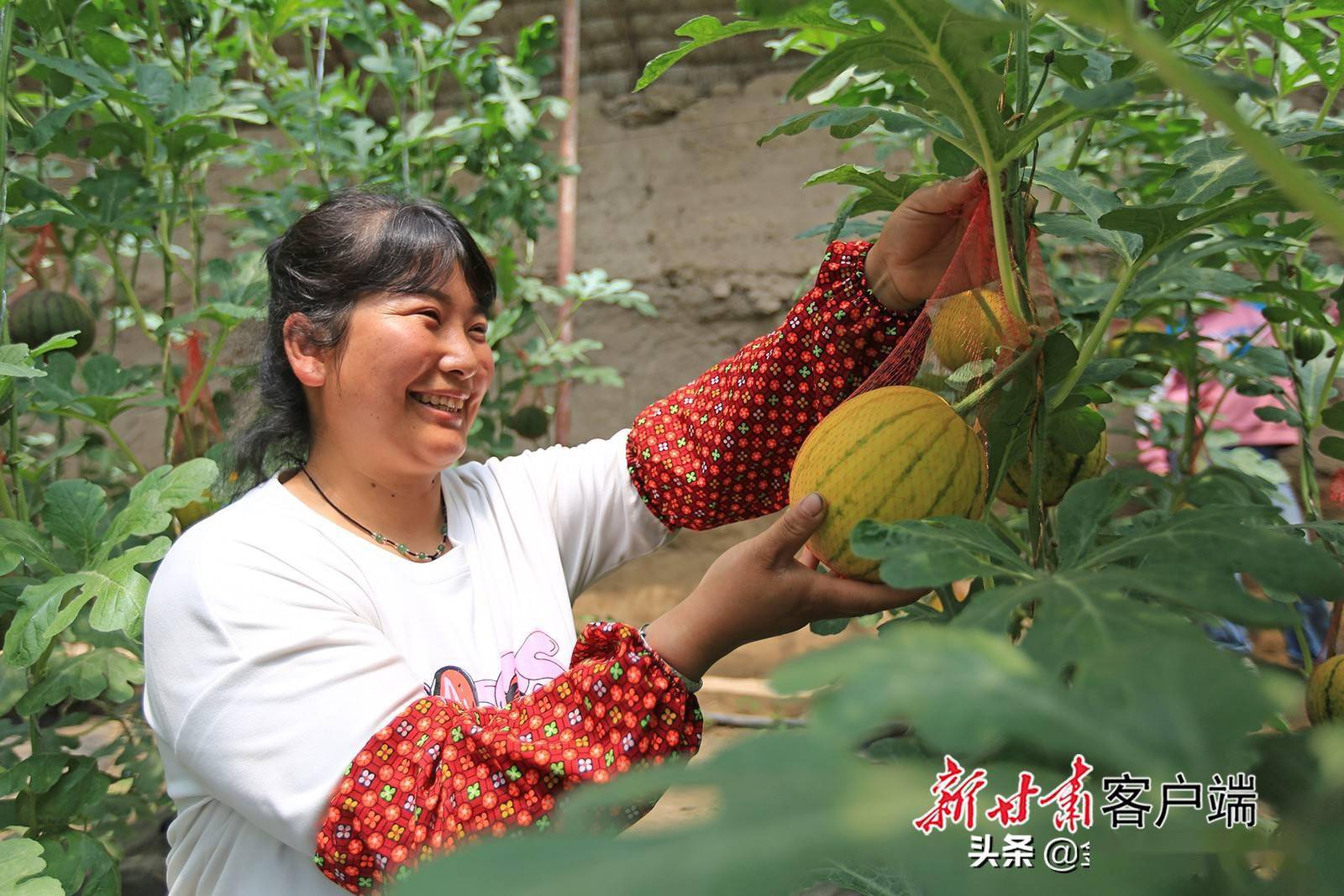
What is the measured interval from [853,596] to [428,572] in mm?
704

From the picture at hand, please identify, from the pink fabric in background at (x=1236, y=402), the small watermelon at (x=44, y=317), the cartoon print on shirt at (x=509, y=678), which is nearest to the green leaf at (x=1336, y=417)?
the cartoon print on shirt at (x=509, y=678)

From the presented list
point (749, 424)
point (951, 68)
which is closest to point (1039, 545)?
point (951, 68)

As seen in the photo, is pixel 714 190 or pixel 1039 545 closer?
pixel 1039 545

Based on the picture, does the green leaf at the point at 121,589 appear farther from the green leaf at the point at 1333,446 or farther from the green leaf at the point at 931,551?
the green leaf at the point at 1333,446

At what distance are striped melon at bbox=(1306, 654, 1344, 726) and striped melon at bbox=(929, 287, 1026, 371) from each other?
458mm

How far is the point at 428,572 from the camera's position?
1.46 m

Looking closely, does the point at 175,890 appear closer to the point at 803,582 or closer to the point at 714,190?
the point at 803,582

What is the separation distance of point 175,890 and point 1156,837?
1320 millimetres

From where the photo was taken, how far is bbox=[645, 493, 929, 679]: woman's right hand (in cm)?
96

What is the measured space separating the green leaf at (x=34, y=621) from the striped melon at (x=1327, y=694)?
4.71 ft

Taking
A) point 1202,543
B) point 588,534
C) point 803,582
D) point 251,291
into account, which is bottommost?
point 588,534

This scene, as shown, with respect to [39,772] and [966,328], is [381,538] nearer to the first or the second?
[39,772]

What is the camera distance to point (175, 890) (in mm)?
1313

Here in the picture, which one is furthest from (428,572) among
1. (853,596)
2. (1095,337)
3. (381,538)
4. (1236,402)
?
(1236,402)
